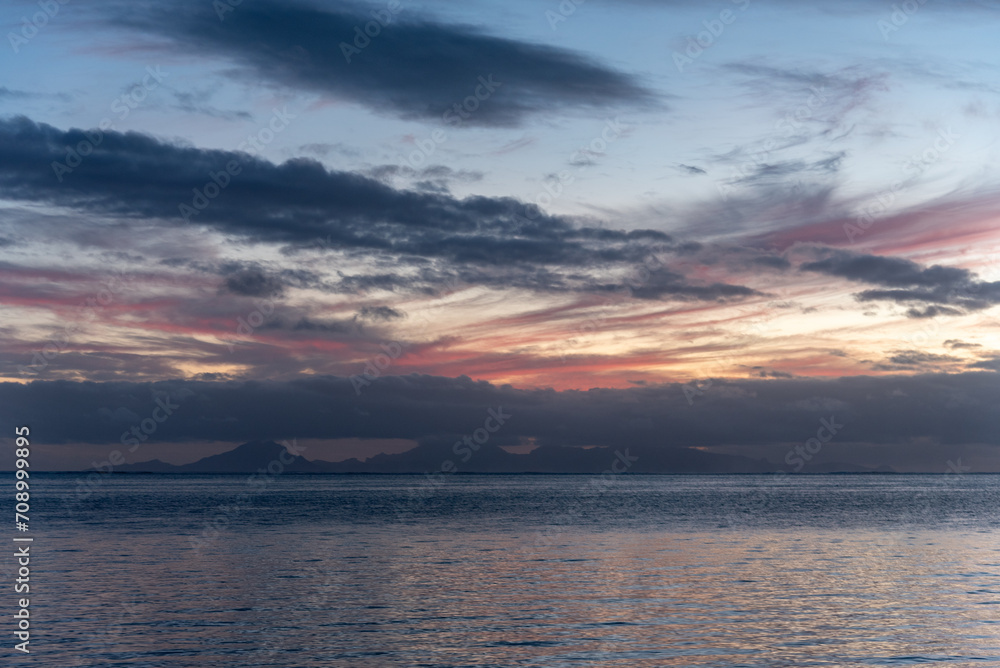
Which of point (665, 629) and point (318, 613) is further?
point (318, 613)

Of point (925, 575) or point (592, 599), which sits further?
point (925, 575)

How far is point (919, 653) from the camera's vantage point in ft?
103

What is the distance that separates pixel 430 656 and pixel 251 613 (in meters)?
12.3

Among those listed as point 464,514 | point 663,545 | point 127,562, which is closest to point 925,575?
point 663,545

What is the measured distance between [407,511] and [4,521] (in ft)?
169

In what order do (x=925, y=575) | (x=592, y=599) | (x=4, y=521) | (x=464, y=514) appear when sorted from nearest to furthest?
(x=592, y=599)
(x=925, y=575)
(x=4, y=521)
(x=464, y=514)

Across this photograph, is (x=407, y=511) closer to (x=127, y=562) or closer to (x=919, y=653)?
(x=127, y=562)

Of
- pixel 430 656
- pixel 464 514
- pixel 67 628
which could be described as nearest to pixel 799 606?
pixel 430 656

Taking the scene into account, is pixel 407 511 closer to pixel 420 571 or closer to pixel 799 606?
pixel 420 571

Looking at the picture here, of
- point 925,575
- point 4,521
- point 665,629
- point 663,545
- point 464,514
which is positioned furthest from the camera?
point 464,514

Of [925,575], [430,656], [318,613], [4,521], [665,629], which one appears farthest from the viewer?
[4,521]

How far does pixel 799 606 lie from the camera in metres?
40.3

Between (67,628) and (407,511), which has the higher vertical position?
(67,628)

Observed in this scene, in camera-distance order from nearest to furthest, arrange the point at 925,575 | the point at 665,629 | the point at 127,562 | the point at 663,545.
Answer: the point at 665,629 → the point at 925,575 → the point at 127,562 → the point at 663,545
